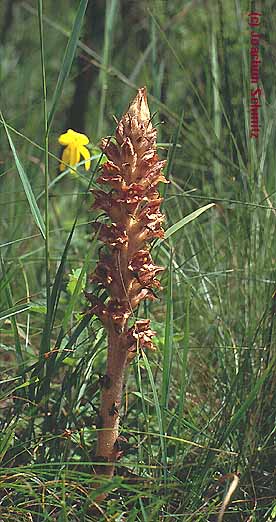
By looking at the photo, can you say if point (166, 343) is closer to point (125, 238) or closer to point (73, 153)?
point (125, 238)

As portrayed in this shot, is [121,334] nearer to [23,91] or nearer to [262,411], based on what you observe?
[262,411]

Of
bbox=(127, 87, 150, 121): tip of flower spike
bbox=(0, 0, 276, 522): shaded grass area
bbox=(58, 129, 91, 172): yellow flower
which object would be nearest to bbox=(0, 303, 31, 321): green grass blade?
bbox=(0, 0, 276, 522): shaded grass area

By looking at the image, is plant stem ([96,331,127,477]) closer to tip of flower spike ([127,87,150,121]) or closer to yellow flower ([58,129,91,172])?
tip of flower spike ([127,87,150,121])

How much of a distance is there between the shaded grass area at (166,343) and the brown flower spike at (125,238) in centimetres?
4

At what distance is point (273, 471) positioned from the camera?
4.28 ft

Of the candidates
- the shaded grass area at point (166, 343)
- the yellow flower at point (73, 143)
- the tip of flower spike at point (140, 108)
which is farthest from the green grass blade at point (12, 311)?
the yellow flower at point (73, 143)

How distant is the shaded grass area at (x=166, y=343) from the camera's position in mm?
1154

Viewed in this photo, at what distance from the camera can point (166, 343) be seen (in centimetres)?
112

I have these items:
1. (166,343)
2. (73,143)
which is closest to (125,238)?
(166,343)

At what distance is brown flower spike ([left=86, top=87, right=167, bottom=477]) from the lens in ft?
3.67

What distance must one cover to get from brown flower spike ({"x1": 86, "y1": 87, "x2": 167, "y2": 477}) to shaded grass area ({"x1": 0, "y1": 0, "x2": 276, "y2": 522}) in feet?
0.12

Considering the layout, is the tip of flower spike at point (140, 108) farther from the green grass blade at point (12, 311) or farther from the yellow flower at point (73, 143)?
the yellow flower at point (73, 143)

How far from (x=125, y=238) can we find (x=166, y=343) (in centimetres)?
14

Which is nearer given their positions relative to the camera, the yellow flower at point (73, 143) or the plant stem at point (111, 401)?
the plant stem at point (111, 401)
